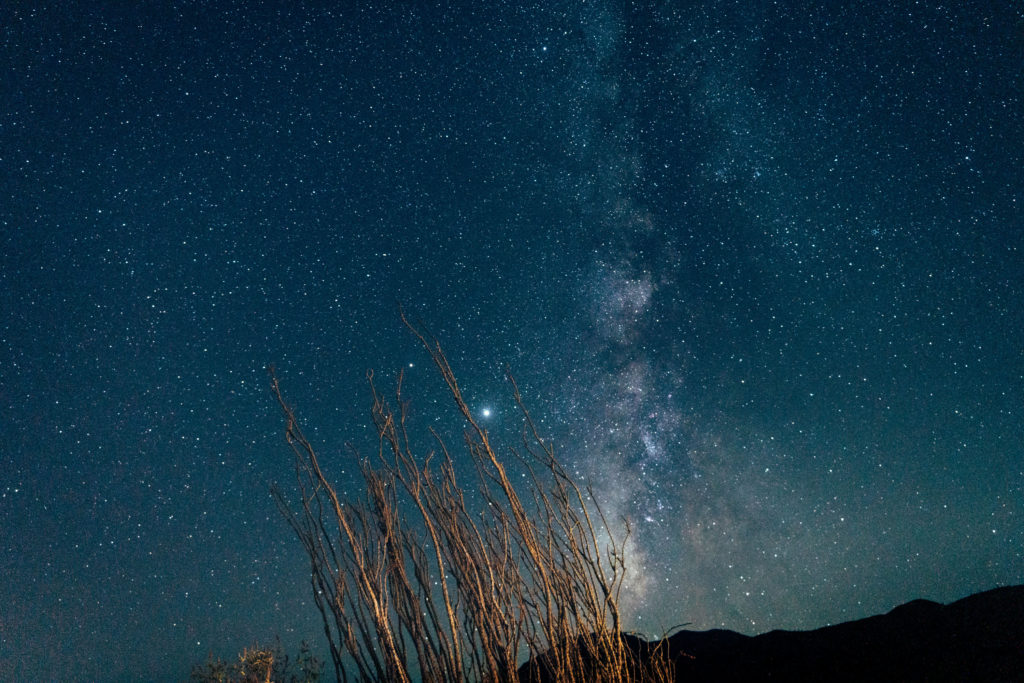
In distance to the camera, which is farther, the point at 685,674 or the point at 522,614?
the point at 685,674

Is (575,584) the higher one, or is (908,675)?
(575,584)

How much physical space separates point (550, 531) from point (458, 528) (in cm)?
38

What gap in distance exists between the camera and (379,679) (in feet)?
5.13

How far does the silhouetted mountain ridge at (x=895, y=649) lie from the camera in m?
3.37

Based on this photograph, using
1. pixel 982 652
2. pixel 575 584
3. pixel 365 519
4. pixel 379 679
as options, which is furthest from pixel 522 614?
pixel 982 652

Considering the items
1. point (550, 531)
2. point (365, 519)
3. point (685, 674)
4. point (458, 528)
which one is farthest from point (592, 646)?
point (685, 674)

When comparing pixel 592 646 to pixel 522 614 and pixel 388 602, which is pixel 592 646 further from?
pixel 388 602

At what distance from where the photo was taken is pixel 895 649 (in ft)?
12.7

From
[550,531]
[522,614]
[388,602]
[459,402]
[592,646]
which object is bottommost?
[592,646]

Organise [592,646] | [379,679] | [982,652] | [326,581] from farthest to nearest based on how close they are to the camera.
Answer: [982,652], [592,646], [326,581], [379,679]

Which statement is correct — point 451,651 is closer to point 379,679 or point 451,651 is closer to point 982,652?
point 379,679

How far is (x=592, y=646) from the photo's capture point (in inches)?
71.3

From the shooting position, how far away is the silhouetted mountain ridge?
11.1 ft

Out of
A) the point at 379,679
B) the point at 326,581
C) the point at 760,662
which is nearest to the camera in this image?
the point at 379,679
